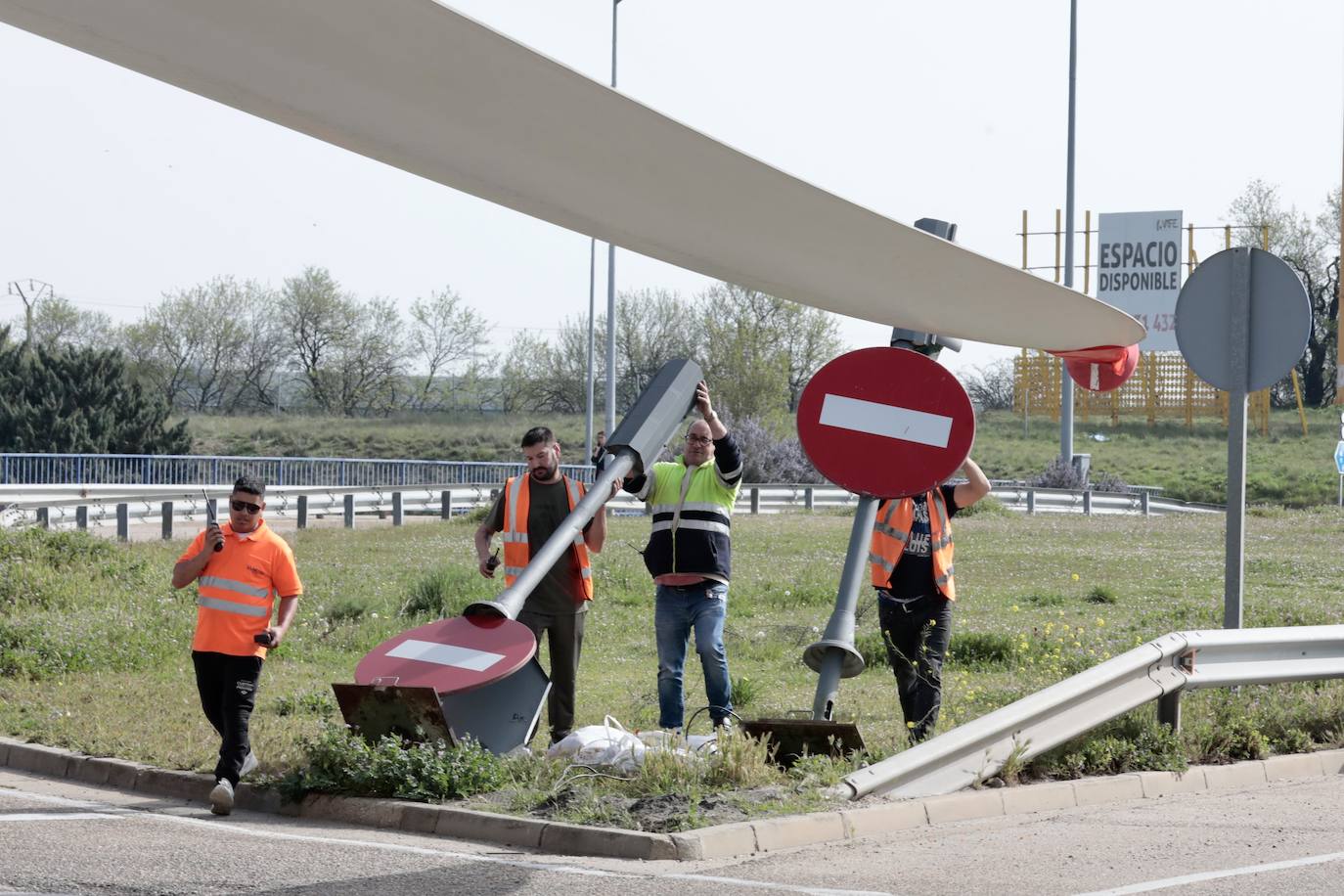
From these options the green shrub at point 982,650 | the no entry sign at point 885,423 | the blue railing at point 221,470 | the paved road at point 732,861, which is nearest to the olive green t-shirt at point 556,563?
the paved road at point 732,861

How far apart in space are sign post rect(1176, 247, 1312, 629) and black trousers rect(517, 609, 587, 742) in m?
3.72

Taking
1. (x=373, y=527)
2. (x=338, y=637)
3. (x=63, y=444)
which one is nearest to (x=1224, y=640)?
(x=338, y=637)

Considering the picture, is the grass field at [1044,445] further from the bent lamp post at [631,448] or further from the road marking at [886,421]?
the road marking at [886,421]

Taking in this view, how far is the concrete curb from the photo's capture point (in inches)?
269

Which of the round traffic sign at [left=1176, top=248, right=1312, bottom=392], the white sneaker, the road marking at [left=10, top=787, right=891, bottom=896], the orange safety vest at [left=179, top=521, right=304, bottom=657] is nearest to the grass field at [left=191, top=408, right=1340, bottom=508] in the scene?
the round traffic sign at [left=1176, top=248, right=1312, bottom=392]

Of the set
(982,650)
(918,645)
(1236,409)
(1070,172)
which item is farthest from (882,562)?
(1070,172)

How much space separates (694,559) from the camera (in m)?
9.21

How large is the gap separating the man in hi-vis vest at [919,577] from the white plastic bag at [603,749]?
150 centimetres

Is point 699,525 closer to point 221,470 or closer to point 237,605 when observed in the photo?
point 237,605

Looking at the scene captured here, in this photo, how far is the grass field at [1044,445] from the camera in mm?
54438

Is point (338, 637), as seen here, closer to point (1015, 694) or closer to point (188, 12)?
point (1015, 694)

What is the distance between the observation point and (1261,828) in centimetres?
740

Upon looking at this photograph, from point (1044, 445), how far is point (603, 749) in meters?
56.8

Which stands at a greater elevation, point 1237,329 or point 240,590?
point 1237,329
